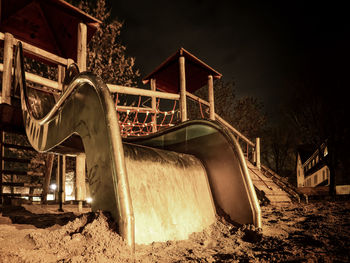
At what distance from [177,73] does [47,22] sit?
4.61m

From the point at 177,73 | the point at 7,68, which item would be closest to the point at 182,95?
the point at 177,73

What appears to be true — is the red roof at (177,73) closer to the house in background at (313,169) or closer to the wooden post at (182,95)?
the wooden post at (182,95)

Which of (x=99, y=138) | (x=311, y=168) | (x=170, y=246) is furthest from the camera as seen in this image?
(x=311, y=168)

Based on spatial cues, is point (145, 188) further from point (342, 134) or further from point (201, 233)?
point (342, 134)

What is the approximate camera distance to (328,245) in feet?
6.80

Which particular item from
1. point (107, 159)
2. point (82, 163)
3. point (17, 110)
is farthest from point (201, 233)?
point (17, 110)

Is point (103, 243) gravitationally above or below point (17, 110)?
below

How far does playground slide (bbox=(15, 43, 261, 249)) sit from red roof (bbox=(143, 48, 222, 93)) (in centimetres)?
446

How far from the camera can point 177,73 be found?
30.6 feet

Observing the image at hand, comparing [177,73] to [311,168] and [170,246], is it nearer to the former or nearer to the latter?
[170,246]

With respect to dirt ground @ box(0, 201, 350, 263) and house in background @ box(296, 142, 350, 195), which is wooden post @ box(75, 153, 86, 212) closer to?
dirt ground @ box(0, 201, 350, 263)

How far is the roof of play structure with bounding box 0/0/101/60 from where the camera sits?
5.70 meters

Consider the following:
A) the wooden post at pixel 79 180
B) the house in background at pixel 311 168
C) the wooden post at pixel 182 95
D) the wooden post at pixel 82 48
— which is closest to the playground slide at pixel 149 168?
the wooden post at pixel 82 48

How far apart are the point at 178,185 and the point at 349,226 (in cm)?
208
